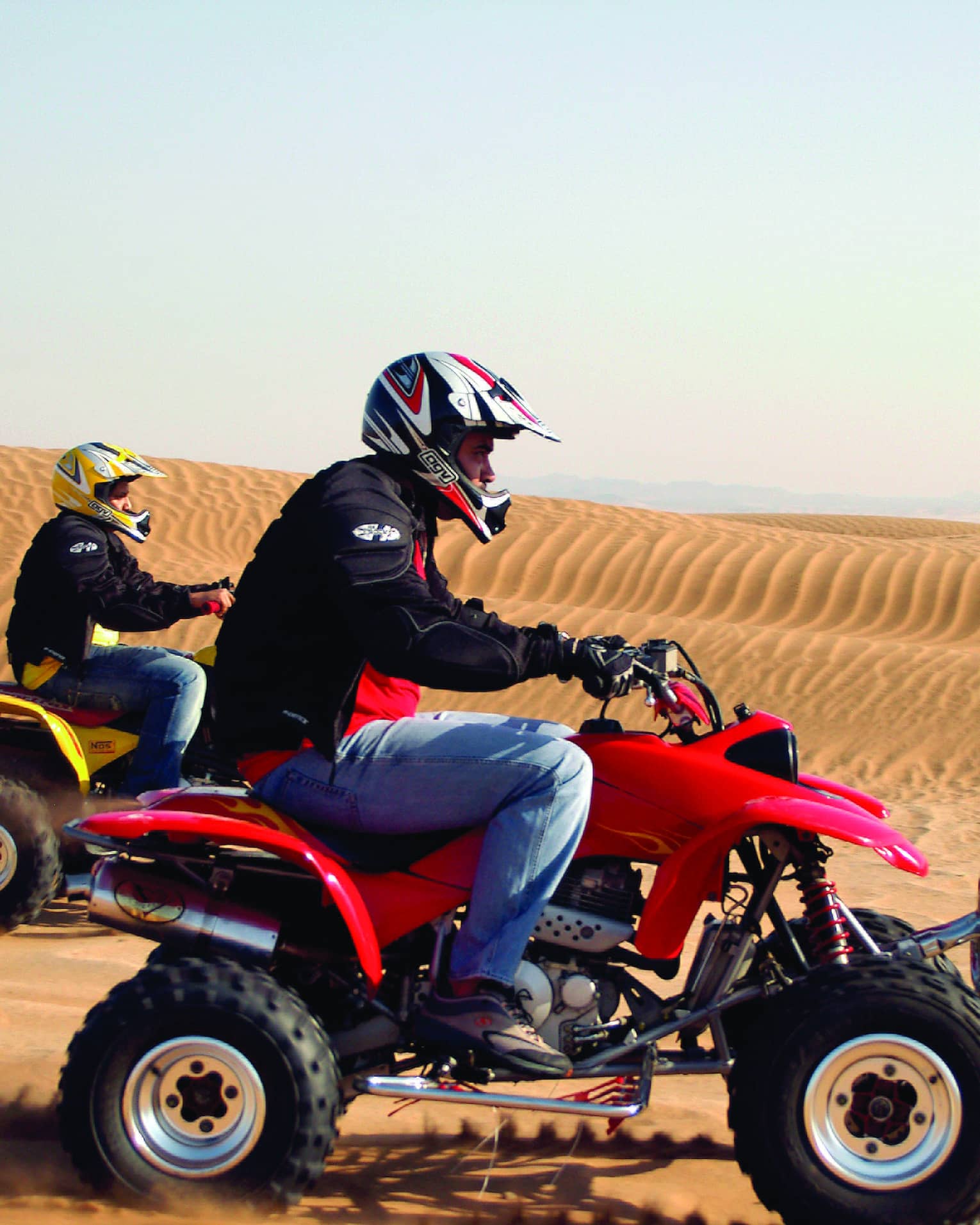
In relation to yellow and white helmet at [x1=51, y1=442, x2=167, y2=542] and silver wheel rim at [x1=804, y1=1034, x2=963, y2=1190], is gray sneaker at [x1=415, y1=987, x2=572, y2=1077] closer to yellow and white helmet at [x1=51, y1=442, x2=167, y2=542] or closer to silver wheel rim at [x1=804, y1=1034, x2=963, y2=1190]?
silver wheel rim at [x1=804, y1=1034, x2=963, y2=1190]

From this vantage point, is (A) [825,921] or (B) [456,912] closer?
(A) [825,921]

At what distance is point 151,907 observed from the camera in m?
3.47

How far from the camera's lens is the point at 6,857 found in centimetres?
581

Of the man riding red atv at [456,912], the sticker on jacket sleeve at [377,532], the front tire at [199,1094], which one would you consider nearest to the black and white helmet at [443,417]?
the man riding red atv at [456,912]

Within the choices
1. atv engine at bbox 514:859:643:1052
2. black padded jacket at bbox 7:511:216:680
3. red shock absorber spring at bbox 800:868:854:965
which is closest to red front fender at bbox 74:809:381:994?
atv engine at bbox 514:859:643:1052

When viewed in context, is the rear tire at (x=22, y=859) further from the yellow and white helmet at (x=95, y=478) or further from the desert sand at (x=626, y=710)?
the yellow and white helmet at (x=95, y=478)

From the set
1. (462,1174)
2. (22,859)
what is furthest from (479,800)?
(22,859)

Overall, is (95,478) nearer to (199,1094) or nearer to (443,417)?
(443,417)

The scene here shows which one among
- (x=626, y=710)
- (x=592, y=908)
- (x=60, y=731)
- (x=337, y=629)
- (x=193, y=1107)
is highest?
(x=337, y=629)

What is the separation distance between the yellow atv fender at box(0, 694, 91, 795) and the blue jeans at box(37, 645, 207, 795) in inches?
5.4

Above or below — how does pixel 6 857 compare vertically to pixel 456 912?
below

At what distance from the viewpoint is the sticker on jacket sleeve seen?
3.29 metres

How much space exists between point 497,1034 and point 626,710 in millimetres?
8730

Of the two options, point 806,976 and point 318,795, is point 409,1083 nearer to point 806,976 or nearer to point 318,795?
point 318,795
